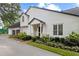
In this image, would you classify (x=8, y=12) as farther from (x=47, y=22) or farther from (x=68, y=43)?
(x=47, y=22)

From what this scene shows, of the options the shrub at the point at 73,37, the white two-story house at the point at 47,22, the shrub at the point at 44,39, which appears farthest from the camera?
the shrub at the point at 44,39

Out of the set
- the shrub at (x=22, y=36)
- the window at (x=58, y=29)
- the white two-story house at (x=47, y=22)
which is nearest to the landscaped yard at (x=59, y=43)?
the shrub at (x=22, y=36)

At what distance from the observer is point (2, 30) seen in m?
13.0

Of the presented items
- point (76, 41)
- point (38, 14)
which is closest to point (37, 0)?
point (76, 41)

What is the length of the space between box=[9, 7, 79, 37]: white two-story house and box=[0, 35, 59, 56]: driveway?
74 centimetres

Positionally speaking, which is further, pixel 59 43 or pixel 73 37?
pixel 59 43

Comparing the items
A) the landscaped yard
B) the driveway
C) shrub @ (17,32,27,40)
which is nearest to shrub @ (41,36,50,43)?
the landscaped yard

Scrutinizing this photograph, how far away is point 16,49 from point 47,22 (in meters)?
5.85

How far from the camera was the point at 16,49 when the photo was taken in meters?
13.2

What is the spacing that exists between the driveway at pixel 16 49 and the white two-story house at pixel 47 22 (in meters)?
Answer: 0.74

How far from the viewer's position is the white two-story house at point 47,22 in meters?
15.8

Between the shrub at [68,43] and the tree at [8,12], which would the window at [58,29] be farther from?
the tree at [8,12]

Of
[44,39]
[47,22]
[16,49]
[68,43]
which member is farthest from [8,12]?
[47,22]

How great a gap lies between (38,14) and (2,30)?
6.31 metres
